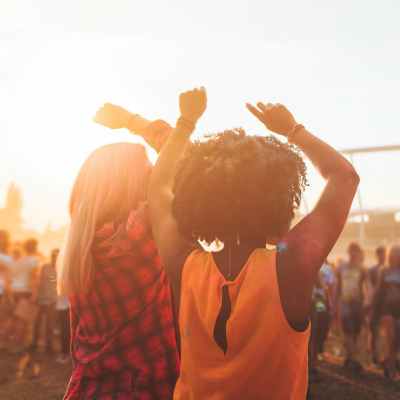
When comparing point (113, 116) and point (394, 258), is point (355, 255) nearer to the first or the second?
point (394, 258)

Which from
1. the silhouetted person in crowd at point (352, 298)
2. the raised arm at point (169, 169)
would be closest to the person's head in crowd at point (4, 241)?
the silhouetted person in crowd at point (352, 298)

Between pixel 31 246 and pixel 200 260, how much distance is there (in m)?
6.97

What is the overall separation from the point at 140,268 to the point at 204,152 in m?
0.57

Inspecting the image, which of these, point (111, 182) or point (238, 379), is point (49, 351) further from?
point (238, 379)

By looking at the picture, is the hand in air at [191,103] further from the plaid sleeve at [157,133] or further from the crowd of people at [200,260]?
the plaid sleeve at [157,133]

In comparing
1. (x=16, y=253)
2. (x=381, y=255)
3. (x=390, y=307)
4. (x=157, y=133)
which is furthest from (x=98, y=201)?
(x=16, y=253)

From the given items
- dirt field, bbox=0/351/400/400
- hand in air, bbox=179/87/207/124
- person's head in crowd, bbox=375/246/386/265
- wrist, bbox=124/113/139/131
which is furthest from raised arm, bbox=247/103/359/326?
person's head in crowd, bbox=375/246/386/265

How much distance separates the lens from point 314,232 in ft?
3.38

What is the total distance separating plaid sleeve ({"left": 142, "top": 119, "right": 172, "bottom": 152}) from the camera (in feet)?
5.98

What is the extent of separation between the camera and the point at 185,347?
1130mm

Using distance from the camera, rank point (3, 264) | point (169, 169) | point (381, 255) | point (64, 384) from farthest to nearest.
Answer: point (3, 264) → point (381, 255) → point (64, 384) → point (169, 169)

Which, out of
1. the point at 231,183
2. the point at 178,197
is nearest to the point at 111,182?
the point at 178,197

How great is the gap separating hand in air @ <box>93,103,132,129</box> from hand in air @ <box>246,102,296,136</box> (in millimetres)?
811

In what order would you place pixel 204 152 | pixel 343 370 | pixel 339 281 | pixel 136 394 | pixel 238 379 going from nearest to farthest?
1. pixel 238 379
2. pixel 204 152
3. pixel 136 394
4. pixel 343 370
5. pixel 339 281
